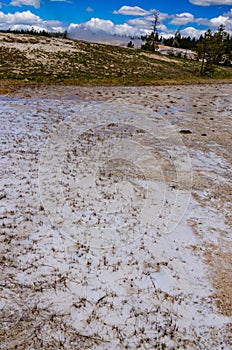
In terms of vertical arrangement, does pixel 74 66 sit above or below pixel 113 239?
→ above

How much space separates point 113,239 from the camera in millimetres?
6062

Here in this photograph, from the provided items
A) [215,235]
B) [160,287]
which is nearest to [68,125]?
[215,235]

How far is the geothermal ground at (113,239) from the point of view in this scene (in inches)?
169

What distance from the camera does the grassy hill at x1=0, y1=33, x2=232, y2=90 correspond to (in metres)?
25.1

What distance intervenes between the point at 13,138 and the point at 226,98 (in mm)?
18208

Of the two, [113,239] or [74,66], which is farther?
[74,66]

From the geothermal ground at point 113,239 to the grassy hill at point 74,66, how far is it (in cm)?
1294

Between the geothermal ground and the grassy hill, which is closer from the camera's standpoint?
the geothermal ground

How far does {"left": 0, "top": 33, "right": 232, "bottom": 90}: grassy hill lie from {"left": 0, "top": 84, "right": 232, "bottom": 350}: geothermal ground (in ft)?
42.4

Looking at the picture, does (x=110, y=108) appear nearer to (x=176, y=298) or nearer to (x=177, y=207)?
(x=177, y=207)

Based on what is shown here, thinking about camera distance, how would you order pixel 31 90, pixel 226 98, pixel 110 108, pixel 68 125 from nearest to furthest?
pixel 68 125
pixel 110 108
pixel 31 90
pixel 226 98

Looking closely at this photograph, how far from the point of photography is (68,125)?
12992 mm

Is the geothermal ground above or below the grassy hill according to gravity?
below

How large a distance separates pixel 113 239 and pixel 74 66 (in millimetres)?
28578
